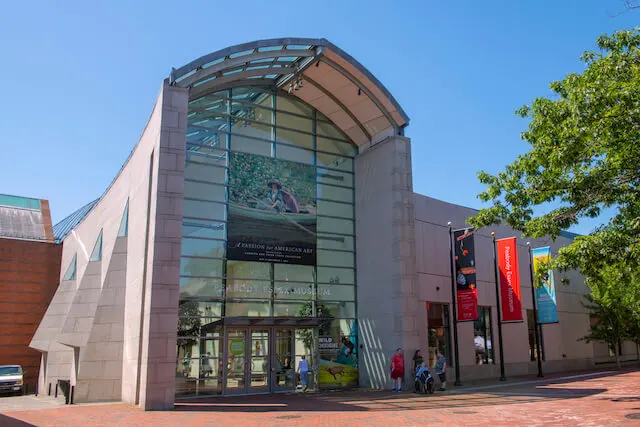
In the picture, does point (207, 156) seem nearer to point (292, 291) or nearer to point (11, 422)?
point (292, 291)

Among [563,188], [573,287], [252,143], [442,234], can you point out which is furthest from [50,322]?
[573,287]

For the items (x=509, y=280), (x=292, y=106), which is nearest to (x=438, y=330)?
(x=509, y=280)

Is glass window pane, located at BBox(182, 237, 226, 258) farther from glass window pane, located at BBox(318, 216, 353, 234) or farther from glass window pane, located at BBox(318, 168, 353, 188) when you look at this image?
glass window pane, located at BBox(318, 168, 353, 188)

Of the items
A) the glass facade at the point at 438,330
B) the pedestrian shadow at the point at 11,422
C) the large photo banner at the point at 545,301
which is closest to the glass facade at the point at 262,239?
the glass facade at the point at 438,330

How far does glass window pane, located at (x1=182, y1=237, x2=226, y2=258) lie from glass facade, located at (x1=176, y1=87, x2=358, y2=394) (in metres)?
0.04

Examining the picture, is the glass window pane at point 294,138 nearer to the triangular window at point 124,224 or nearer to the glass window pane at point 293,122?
the glass window pane at point 293,122

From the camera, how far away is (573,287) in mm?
35375

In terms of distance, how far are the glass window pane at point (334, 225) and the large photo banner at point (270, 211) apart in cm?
66

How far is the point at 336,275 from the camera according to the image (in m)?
23.8

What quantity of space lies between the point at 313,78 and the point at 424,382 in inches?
503

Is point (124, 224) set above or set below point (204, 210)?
below

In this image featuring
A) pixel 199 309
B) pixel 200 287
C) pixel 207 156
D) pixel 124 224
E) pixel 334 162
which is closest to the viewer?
pixel 199 309

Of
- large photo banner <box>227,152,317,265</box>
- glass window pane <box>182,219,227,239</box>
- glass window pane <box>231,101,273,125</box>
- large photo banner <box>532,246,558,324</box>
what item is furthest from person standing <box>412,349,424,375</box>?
glass window pane <box>231,101,273,125</box>

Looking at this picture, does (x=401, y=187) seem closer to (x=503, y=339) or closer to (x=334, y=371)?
(x=334, y=371)
